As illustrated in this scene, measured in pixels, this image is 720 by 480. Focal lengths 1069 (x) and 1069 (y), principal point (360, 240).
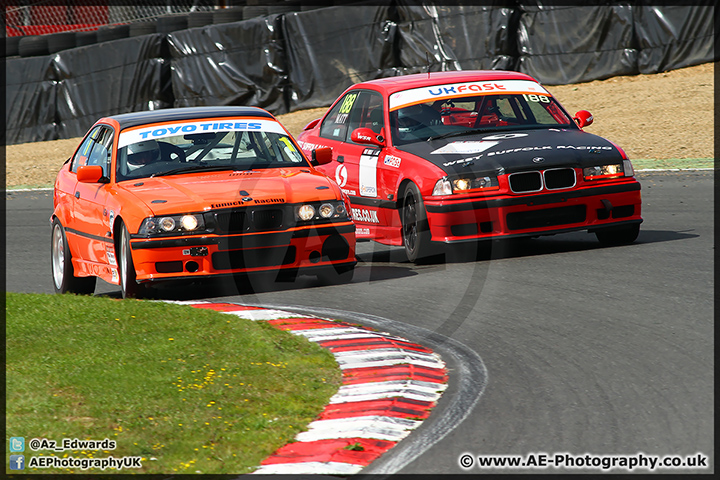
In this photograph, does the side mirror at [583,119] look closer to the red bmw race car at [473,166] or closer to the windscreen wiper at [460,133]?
the red bmw race car at [473,166]

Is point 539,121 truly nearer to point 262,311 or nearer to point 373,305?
point 373,305

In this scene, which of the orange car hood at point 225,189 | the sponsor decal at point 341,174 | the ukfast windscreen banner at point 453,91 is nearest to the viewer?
the orange car hood at point 225,189

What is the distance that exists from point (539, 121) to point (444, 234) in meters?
1.91

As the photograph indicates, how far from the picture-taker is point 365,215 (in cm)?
1012

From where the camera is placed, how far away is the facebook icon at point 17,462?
13.9 ft

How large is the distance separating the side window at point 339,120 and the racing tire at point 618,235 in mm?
2778

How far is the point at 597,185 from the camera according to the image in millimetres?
9141

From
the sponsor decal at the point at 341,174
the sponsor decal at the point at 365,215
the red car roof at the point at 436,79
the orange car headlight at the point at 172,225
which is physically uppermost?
the red car roof at the point at 436,79

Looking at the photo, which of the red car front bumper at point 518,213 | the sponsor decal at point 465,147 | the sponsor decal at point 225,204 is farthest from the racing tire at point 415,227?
the sponsor decal at point 225,204

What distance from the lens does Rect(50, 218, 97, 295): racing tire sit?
9320 mm

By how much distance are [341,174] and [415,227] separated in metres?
1.58

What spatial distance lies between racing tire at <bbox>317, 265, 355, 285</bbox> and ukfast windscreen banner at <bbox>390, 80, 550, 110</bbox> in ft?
7.00

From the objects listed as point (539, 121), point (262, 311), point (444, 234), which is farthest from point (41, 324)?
point (539, 121)

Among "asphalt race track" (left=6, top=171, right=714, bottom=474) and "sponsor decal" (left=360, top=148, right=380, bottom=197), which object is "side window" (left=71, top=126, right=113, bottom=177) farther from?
"sponsor decal" (left=360, top=148, right=380, bottom=197)
